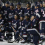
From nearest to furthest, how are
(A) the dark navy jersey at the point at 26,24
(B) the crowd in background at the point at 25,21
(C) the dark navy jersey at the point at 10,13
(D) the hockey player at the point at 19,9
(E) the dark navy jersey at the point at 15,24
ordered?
(B) the crowd in background at the point at 25,21, (A) the dark navy jersey at the point at 26,24, (E) the dark navy jersey at the point at 15,24, (D) the hockey player at the point at 19,9, (C) the dark navy jersey at the point at 10,13

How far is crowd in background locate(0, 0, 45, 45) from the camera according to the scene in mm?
3516

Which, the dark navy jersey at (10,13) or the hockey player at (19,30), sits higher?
the dark navy jersey at (10,13)

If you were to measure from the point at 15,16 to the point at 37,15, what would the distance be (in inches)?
39.9

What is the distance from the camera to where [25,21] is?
159 inches

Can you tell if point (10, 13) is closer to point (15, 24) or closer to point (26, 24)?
point (15, 24)

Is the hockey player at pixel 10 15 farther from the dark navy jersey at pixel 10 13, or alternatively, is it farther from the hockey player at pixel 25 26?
the hockey player at pixel 25 26

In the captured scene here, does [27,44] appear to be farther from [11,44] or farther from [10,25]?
[10,25]

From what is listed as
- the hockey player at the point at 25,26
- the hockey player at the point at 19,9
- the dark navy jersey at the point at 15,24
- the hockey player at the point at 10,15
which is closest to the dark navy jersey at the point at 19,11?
the hockey player at the point at 19,9

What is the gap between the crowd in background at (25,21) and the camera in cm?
352

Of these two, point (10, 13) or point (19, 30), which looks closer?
point (19, 30)

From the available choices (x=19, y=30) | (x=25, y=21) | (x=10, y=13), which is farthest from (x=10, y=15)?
(x=25, y=21)

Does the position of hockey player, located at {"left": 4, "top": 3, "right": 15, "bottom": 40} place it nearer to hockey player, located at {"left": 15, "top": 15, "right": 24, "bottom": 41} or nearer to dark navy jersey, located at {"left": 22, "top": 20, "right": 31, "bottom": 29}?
hockey player, located at {"left": 15, "top": 15, "right": 24, "bottom": 41}

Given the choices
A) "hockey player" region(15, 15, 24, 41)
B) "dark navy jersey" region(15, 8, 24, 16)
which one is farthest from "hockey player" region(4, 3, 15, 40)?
"hockey player" region(15, 15, 24, 41)

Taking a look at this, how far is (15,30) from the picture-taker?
4.44 m
